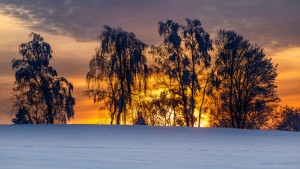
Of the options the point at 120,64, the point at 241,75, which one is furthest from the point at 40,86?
the point at 241,75

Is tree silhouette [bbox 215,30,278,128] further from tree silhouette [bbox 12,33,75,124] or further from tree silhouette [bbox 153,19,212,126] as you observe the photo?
tree silhouette [bbox 12,33,75,124]

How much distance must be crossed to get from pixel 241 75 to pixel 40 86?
575 inches

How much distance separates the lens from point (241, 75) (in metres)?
35.9

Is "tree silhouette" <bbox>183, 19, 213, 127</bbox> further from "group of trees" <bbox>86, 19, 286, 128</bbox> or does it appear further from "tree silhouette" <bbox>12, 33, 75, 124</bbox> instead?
"tree silhouette" <bbox>12, 33, 75, 124</bbox>

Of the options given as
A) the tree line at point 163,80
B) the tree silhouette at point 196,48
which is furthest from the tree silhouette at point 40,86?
the tree silhouette at point 196,48

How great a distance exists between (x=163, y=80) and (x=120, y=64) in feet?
13.8

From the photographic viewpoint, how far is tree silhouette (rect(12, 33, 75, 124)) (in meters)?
33.2

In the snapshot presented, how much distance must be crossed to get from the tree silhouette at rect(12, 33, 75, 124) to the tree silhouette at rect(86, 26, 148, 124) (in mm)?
2831

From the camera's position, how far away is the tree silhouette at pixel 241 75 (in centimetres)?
3544

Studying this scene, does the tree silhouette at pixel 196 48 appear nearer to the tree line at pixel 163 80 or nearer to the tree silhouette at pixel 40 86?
the tree line at pixel 163 80

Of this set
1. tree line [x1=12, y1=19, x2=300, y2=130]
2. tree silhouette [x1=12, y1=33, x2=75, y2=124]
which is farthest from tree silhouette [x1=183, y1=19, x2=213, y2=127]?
tree silhouette [x1=12, y1=33, x2=75, y2=124]

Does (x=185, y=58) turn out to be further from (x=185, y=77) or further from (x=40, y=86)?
(x=40, y=86)

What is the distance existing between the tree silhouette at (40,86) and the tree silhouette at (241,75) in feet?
36.8

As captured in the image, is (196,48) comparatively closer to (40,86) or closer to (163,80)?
(163,80)
